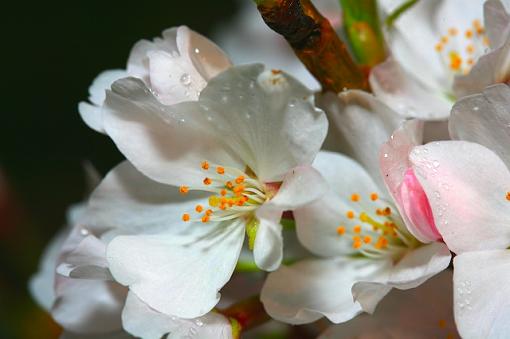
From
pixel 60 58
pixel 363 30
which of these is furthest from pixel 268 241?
pixel 60 58

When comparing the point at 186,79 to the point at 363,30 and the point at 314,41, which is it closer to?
the point at 314,41

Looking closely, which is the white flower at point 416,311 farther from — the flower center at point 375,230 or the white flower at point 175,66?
the white flower at point 175,66

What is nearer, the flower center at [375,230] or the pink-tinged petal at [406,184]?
the pink-tinged petal at [406,184]

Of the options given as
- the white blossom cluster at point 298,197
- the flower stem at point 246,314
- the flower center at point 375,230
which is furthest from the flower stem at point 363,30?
the flower stem at point 246,314

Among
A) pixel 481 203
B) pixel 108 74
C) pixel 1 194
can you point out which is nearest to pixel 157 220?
pixel 108 74

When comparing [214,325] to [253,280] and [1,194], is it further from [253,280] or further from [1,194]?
[1,194]

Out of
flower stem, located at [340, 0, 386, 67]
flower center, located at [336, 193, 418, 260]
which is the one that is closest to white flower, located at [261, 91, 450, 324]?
flower center, located at [336, 193, 418, 260]

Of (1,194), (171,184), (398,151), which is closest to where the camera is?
(398,151)
